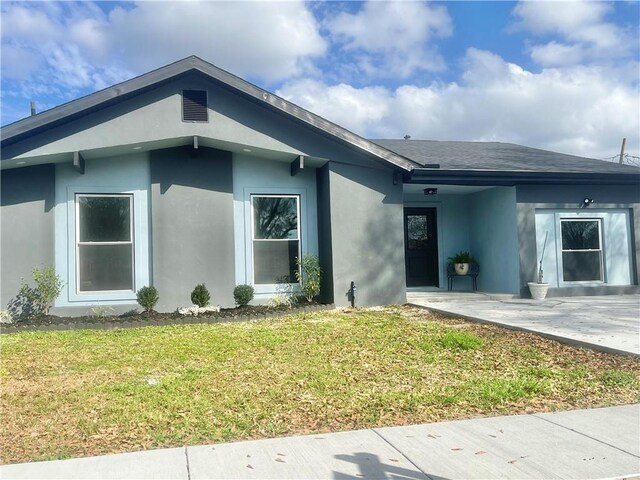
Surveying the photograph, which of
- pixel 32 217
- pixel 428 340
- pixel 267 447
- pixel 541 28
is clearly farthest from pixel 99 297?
pixel 541 28

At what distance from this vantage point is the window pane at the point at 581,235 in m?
12.1

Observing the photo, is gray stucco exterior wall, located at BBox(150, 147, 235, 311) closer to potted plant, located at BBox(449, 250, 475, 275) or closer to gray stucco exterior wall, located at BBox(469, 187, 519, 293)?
potted plant, located at BBox(449, 250, 475, 275)

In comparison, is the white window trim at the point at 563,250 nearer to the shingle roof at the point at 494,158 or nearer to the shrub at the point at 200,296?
the shingle roof at the point at 494,158

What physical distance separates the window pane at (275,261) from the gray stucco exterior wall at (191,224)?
0.59 metres

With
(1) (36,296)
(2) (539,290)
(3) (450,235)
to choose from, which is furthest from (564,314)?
(1) (36,296)

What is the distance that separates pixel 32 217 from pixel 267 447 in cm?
829

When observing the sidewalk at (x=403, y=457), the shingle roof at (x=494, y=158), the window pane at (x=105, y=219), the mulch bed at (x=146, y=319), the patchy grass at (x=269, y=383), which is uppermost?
the shingle roof at (x=494, y=158)

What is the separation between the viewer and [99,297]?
32.3ft

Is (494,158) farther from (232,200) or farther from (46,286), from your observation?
(46,286)

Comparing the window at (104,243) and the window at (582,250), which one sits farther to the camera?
the window at (582,250)

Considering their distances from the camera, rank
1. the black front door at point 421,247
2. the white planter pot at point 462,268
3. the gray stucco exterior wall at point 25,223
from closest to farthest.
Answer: the gray stucco exterior wall at point 25,223 → the white planter pot at point 462,268 → the black front door at point 421,247

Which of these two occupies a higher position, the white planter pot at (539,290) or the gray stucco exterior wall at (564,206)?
the gray stucco exterior wall at (564,206)

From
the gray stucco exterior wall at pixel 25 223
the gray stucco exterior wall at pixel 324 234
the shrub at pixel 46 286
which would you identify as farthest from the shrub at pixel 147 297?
the gray stucco exterior wall at pixel 324 234

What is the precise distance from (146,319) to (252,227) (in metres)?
3.03
